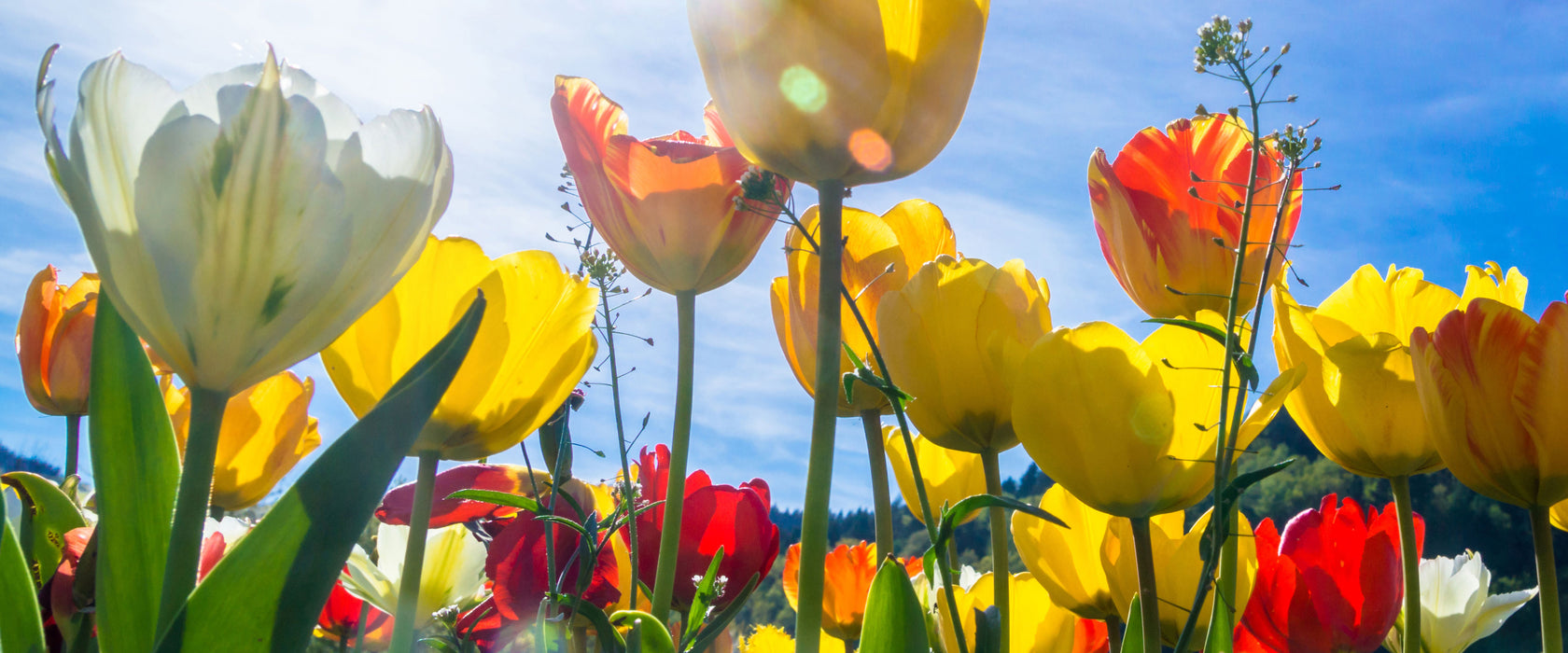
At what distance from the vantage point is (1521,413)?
0.58 metres

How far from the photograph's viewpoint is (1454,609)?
2.83 feet

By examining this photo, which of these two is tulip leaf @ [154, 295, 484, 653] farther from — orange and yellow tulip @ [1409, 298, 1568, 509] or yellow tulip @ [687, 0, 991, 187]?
orange and yellow tulip @ [1409, 298, 1568, 509]

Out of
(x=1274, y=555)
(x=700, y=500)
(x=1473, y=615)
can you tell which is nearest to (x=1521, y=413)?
(x=1274, y=555)

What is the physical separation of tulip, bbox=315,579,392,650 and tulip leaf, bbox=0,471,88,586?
0.43m

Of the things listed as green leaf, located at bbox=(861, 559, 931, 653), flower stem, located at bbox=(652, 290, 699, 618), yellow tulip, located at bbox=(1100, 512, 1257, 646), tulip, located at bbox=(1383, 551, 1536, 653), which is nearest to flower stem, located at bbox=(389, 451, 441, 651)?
flower stem, located at bbox=(652, 290, 699, 618)

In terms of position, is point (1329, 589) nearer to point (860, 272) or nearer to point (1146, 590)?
point (1146, 590)

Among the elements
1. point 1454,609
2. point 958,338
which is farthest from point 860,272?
point 1454,609

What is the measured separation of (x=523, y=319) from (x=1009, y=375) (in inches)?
11.5

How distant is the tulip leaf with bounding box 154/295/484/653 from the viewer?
0.35m

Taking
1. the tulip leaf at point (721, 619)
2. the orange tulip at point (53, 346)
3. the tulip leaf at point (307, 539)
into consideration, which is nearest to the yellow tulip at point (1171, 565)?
the tulip leaf at point (721, 619)

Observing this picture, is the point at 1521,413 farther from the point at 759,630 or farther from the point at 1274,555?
the point at 759,630

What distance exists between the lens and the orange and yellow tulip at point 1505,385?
57 centimetres

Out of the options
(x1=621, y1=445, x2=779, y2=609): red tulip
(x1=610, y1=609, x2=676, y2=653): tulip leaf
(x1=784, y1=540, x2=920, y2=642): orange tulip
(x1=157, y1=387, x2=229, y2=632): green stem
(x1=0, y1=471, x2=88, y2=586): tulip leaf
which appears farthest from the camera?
(x1=784, y1=540, x2=920, y2=642): orange tulip

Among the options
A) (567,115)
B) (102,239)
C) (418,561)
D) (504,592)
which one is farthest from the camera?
(504,592)
